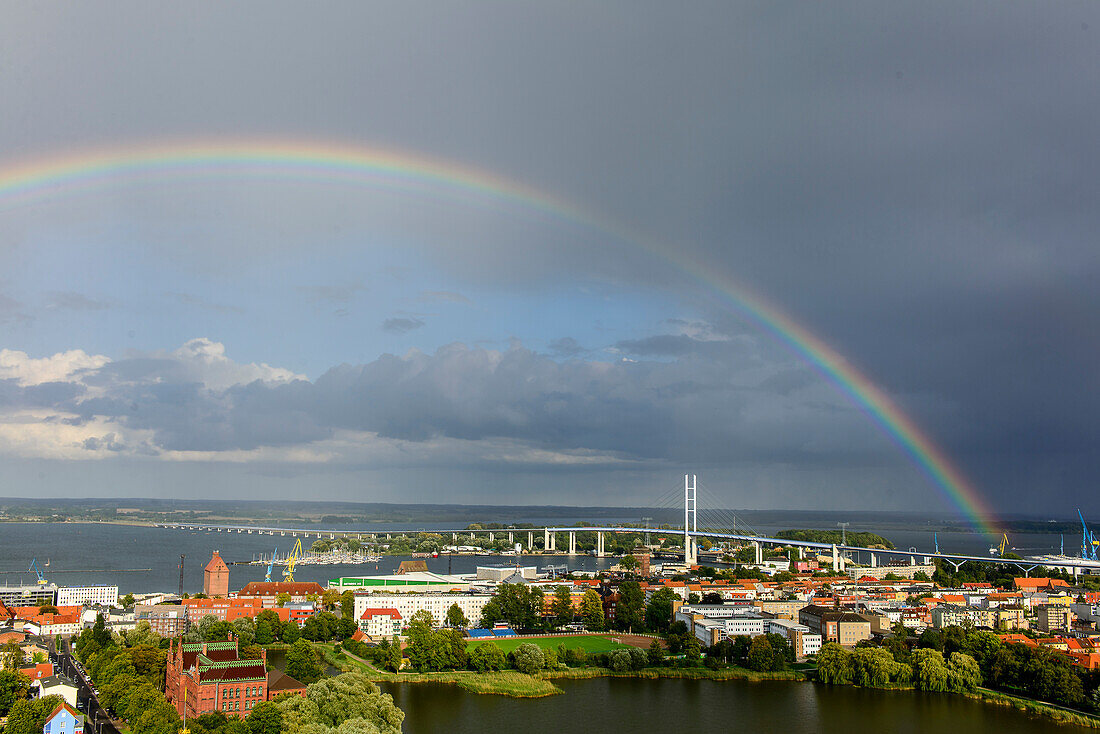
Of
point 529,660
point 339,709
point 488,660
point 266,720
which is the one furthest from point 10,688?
point 529,660

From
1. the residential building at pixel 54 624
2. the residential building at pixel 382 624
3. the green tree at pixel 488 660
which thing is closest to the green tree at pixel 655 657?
the green tree at pixel 488 660

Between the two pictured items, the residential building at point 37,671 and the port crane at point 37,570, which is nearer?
the residential building at point 37,671

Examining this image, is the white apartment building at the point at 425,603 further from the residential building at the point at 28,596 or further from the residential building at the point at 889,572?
the residential building at the point at 889,572

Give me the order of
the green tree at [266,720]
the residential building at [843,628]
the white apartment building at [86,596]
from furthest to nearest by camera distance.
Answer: the white apartment building at [86,596] < the residential building at [843,628] < the green tree at [266,720]

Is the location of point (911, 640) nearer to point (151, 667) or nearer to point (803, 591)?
point (803, 591)

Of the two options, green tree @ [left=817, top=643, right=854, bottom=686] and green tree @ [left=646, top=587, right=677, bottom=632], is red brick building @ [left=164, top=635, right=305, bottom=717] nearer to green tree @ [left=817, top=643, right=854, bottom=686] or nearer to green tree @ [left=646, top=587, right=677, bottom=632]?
green tree @ [left=817, top=643, right=854, bottom=686]

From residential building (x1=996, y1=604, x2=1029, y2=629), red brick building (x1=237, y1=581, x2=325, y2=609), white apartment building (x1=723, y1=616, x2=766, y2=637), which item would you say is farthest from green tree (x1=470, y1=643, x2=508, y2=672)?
residential building (x1=996, y1=604, x2=1029, y2=629)

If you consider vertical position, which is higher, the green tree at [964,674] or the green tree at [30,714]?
the green tree at [30,714]

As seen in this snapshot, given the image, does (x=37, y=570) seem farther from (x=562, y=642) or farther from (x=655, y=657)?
(x=655, y=657)
